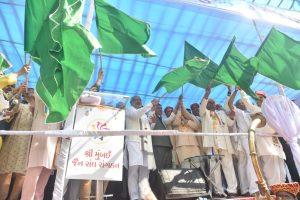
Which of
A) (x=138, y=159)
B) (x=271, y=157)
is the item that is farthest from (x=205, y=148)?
(x=138, y=159)

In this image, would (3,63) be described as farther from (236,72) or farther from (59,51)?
(236,72)

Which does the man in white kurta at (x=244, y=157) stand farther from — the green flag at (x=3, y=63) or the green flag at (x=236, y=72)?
the green flag at (x=3, y=63)

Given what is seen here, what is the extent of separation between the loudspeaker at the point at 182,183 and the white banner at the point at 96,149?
29.1 inches

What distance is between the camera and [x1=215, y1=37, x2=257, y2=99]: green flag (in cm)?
477

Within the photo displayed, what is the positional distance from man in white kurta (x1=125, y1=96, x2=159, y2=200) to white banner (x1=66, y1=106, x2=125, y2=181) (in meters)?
0.59

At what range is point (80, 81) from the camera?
3.30 m

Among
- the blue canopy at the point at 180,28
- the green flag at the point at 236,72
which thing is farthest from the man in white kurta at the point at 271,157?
the blue canopy at the point at 180,28

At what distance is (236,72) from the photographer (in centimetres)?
480

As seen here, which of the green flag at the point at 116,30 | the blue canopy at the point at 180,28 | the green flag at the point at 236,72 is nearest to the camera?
the green flag at the point at 116,30

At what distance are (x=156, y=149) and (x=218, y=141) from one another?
1.02 metres

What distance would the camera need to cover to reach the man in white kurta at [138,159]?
4.36m

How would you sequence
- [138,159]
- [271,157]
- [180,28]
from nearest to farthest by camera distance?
[138,159]
[271,157]
[180,28]

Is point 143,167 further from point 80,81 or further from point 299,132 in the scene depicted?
point 299,132

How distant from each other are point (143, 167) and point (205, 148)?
120 centimetres
